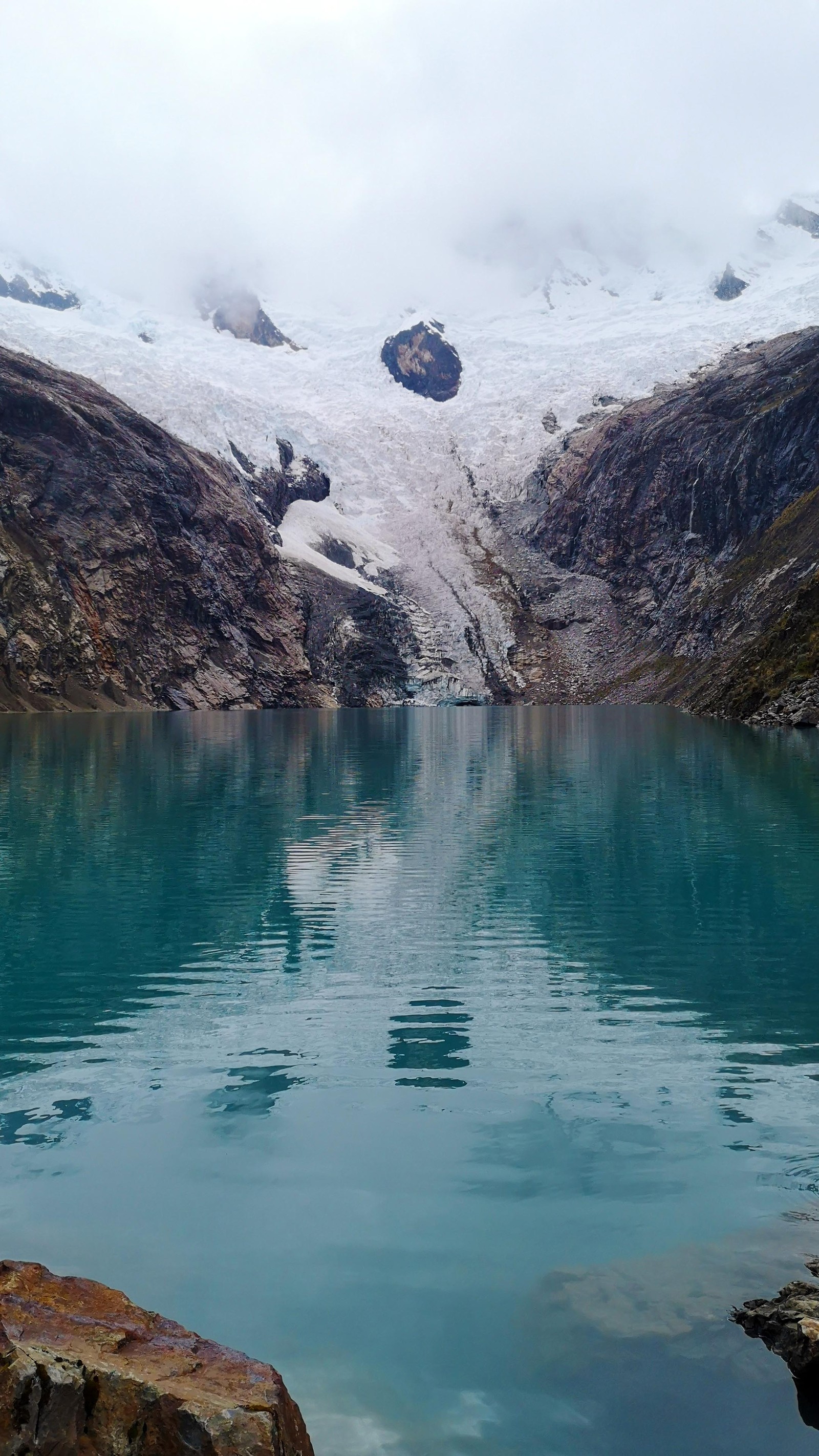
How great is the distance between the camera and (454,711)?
15138cm

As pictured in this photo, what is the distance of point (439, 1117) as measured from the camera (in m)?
11.7

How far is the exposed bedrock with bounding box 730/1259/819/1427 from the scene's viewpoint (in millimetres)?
6777

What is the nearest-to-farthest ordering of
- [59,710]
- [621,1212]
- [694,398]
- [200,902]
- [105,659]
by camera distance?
[621,1212], [200,902], [59,710], [105,659], [694,398]

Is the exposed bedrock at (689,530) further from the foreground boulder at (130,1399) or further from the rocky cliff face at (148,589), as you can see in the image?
the foreground boulder at (130,1399)

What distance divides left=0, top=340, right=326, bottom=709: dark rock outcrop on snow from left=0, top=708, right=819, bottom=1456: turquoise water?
101 metres

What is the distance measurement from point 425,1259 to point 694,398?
187 m

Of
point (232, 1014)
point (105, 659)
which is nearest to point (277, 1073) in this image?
point (232, 1014)

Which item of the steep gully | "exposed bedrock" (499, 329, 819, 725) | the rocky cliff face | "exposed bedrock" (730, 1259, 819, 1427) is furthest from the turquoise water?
the rocky cliff face

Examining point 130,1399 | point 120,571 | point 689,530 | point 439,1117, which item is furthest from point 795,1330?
point 689,530

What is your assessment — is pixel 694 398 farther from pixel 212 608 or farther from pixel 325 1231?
pixel 325 1231

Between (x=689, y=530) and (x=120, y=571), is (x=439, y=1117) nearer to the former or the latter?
(x=120, y=571)

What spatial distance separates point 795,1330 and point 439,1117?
17.0 ft

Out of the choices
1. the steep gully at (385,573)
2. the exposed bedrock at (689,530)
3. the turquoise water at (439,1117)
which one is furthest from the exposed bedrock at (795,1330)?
the exposed bedrock at (689,530)

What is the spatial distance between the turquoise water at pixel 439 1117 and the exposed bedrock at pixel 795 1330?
0.12 m
